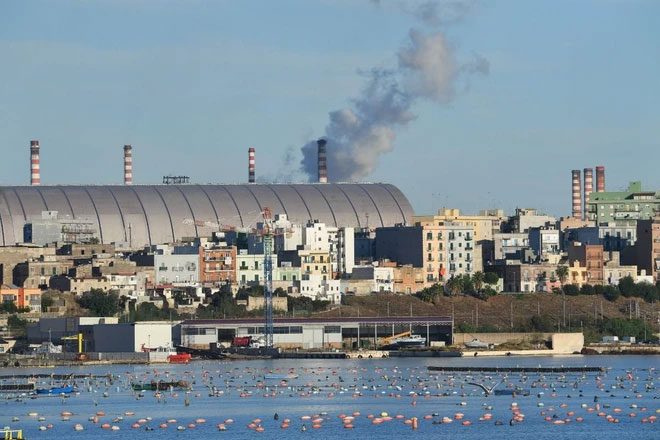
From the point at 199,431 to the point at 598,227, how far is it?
366 feet

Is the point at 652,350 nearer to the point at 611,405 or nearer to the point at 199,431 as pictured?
the point at 611,405

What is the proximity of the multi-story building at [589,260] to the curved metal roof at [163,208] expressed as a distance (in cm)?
2520

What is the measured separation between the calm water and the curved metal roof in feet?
210

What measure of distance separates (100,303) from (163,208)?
3967 cm

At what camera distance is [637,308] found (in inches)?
6368

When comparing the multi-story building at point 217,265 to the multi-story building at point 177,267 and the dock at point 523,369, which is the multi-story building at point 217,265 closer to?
the multi-story building at point 177,267

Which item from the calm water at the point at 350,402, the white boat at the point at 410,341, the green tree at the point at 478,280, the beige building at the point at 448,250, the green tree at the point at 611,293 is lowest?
the calm water at the point at 350,402

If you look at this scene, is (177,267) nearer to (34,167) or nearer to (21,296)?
(21,296)

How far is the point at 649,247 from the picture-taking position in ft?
591

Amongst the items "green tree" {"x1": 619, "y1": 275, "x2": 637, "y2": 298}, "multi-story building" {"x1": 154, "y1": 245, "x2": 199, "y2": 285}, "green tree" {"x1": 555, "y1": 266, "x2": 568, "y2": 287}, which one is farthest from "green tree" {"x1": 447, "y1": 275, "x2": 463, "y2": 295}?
"multi-story building" {"x1": 154, "y1": 245, "x2": 199, "y2": 285}

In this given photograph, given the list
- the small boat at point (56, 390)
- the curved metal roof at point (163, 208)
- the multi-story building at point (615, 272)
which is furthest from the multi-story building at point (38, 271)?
the small boat at point (56, 390)

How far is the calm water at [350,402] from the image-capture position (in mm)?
82812

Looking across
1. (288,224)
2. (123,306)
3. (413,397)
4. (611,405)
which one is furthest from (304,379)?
(288,224)

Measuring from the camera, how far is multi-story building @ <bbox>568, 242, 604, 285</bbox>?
6900 inches
